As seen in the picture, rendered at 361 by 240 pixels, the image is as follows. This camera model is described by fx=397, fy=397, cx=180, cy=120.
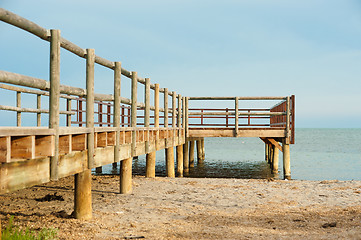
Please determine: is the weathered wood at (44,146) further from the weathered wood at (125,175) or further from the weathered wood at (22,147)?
the weathered wood at (125,175)

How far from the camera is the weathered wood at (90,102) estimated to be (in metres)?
6.56

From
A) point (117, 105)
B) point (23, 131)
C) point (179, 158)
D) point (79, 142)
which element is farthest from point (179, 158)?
point (23, 131)

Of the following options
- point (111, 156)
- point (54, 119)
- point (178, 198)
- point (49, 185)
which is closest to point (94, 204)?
point (111, 156)

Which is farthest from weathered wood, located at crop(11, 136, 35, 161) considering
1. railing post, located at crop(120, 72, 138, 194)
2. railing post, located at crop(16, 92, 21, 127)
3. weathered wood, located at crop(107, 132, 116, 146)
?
railing post, located at crop(16, 92, 21, 127)

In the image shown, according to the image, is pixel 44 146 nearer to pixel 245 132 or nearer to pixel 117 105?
pixel 117 105

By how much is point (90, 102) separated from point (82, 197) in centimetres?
167

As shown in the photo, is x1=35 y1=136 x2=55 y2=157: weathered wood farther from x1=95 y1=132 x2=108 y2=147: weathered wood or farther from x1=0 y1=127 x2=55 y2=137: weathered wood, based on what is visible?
x1=95 y1=132 x2=108 y2=147: weathered wood

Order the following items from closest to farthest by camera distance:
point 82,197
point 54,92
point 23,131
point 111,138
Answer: point 23,131
point 54,92
point 82,197
point 111,138

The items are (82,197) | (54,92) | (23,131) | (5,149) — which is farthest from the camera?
(82,197)

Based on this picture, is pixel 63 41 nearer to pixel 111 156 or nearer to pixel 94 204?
pixel 111 156

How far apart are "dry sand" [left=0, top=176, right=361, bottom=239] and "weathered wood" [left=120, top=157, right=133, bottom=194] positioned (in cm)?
25

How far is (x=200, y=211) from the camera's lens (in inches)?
320

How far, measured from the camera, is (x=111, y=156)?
784 cm

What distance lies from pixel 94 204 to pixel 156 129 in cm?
378
